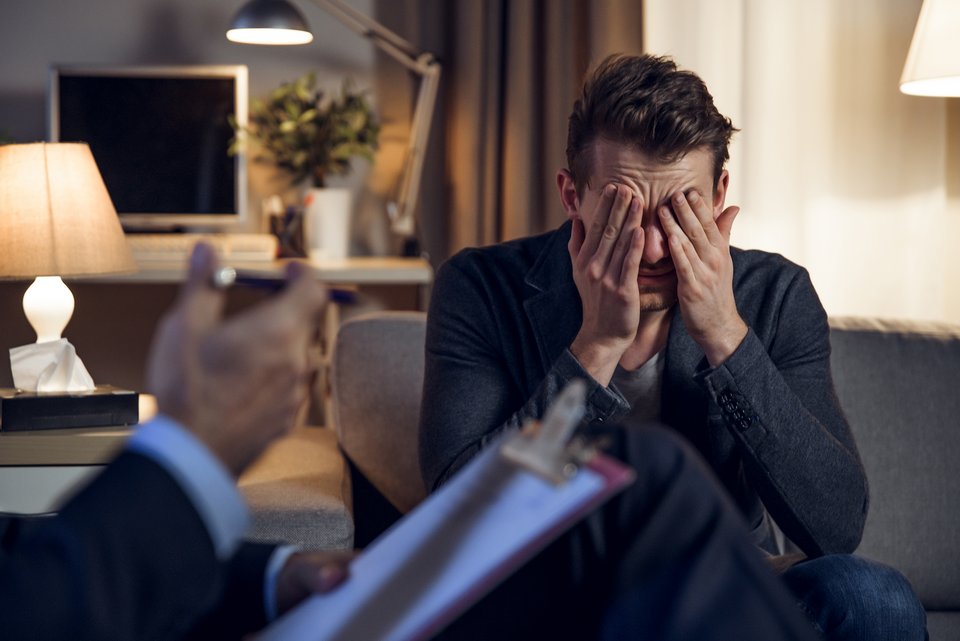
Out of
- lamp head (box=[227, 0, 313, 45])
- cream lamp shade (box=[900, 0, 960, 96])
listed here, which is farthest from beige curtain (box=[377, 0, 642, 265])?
cream lamp shade (box=[900, 0, 960, 96])

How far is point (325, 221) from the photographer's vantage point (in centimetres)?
303

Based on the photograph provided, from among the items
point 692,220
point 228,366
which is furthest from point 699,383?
point 228,366

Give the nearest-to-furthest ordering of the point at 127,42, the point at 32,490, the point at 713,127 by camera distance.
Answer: the point at 713,127
the point at 32,490
the point at 127,42

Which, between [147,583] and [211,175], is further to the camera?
[211,175]

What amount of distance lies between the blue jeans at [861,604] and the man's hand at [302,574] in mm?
542

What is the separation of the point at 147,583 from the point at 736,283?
1025 millimetres

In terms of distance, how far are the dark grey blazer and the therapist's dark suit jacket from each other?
699 millimetres

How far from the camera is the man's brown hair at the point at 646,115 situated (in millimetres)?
1404

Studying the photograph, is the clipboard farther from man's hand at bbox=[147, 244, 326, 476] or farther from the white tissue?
the white tissue

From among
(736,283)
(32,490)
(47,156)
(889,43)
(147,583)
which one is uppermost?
(889,43)

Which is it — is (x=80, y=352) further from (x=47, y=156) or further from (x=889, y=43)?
(x=889, y=43)

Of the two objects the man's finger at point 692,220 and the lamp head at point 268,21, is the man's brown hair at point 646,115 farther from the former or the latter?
the lamp head at point 268,21

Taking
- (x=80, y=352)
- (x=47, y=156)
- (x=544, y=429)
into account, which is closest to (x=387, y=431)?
(x=47, y=156)

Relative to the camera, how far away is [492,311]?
4.84 ft
